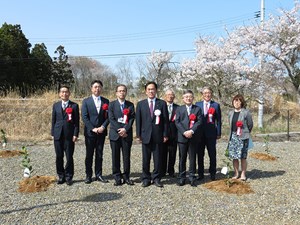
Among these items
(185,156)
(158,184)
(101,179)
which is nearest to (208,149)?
(185,156)

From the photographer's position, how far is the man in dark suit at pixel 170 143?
588 cm

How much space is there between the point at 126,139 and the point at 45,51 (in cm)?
2901

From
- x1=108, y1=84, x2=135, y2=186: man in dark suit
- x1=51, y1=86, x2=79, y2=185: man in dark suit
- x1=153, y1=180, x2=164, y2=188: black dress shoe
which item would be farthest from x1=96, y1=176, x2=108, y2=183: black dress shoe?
x1=153, y1=180, x2=164, y2=188: black dress shoe

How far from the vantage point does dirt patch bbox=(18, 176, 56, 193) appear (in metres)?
5.16

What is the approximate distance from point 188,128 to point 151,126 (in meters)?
0.62

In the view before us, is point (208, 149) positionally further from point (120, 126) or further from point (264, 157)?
point (264, 157)

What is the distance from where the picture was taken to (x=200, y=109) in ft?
18.3

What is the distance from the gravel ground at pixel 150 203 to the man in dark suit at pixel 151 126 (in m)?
0.43

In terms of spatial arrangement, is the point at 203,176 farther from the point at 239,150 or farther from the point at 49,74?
the point at 49,74

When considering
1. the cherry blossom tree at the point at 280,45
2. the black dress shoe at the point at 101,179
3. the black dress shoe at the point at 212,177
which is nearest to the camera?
the black dress shoe at the point at 101,179

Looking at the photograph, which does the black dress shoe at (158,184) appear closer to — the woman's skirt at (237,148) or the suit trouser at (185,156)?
the suit trouser at (185,156)

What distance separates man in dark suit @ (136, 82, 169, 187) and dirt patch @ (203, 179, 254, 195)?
0.86 metres

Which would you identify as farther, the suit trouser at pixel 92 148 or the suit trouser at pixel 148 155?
the suit trouser at pixel 92 148

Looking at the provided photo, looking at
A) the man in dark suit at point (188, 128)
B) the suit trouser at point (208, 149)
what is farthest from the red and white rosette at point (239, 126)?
the man in dark suit at point (188, 128)
